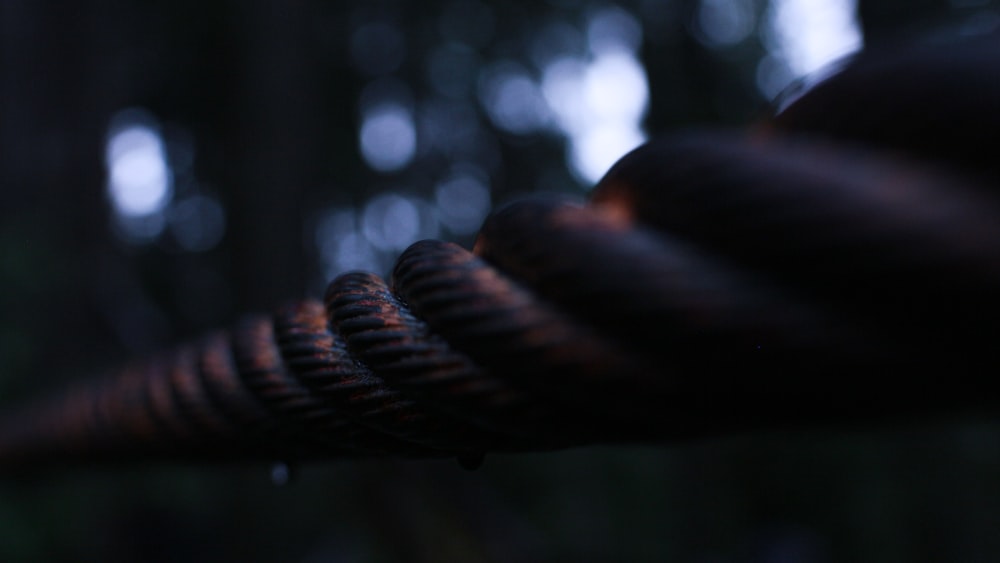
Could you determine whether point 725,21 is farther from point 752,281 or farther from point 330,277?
point 752,281

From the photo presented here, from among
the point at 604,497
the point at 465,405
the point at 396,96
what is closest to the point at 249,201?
the point at 604,497

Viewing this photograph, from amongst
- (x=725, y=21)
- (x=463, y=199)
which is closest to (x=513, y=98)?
(x=463, y=199)

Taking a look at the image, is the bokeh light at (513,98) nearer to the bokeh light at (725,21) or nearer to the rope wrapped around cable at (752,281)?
the bokeh light at (725,21)

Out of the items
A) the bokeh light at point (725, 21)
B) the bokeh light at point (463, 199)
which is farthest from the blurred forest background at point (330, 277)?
the bokeh light at point (463, 199)

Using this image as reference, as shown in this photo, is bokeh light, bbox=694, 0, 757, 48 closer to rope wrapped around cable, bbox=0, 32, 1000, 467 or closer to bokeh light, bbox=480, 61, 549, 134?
bokeh light, bbox=480, 61, 549, 134

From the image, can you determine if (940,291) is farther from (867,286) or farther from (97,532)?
(97,532)

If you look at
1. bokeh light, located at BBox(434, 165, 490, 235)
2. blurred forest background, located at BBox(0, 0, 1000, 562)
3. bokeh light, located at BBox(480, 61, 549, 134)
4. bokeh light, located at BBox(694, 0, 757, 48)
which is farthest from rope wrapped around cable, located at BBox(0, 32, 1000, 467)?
bokeh light, located at BBox(434, 165, 490, 235)
